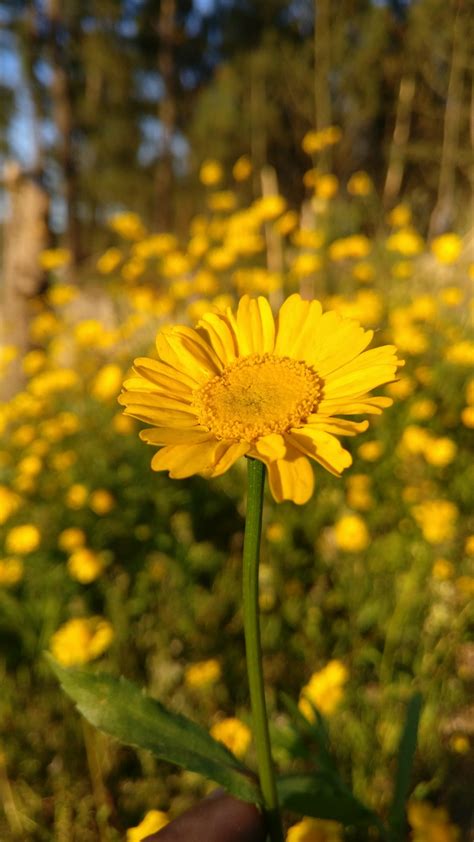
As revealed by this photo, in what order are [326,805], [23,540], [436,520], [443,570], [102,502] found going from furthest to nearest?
[102,502] < [23,540] < [436,520] < [443,570] < [326,805]

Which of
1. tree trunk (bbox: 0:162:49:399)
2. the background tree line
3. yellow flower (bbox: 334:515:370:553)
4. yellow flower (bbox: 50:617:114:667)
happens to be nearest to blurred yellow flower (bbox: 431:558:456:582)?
yellow flower (bbox: 334:515:370:553)

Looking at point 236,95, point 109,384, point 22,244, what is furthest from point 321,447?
point 236,95

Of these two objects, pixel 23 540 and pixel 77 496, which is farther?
pixel 77 496

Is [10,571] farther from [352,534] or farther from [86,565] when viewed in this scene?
[352,534]

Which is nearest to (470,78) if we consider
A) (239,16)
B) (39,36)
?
(239,16)

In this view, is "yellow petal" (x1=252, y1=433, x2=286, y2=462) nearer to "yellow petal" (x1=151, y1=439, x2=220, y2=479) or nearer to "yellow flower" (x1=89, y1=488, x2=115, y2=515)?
"yellow petal" (x1=151, y1=439, x2=220, y2=479)

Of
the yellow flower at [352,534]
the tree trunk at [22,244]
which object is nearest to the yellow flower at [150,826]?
the yellow flower at [352,534]

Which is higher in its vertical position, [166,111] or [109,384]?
[166,111]
